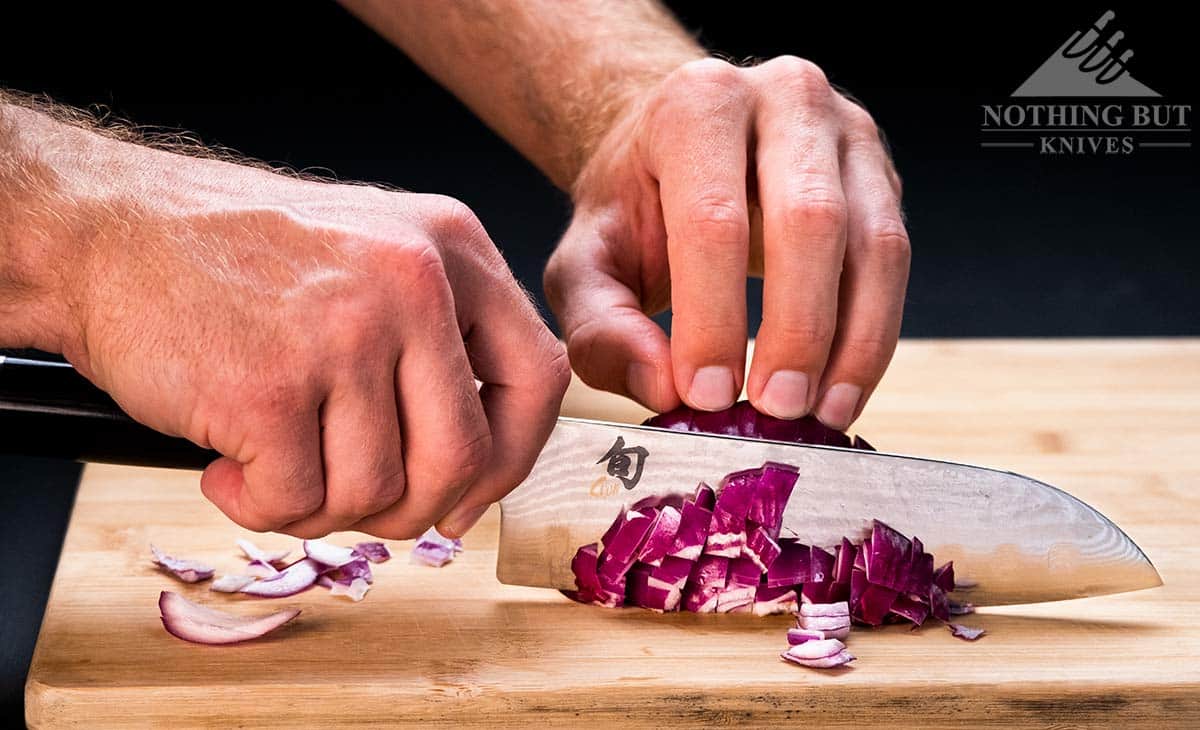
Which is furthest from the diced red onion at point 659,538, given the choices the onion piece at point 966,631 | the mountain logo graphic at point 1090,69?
the mountain logo graphic at point 1090,69

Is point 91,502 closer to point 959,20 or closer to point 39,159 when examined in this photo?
point 39,159

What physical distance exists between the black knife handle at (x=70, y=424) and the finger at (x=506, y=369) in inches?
12.3

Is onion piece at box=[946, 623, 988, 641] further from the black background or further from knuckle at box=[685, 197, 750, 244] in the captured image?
the black background

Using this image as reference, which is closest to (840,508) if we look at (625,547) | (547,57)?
(625,547)

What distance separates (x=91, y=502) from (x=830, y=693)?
3.47 feet

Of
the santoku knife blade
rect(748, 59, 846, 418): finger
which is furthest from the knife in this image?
rect(748, 59, 846, 418): finger

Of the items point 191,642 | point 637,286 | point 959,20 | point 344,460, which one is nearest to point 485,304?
point 344,460

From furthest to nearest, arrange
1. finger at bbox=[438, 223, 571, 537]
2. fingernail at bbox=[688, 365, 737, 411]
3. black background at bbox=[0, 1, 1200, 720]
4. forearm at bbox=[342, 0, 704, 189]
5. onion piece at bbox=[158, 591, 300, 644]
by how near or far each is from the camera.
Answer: black background at bbox=[0, 1, 1200, 720], forearm at bbox=[342, 0, 704, 189], fingernail at bbox=[688, 365, 737, 411], onion piece at bbox=[158, 591, 300, 644], finger at bbox=[438, 223, 571, 537]

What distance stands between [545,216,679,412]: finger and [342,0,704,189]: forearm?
15.8 inches

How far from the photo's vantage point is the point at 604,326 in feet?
6.15

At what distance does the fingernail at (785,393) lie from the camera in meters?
1.72

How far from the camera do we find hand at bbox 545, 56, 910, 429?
1.70 m

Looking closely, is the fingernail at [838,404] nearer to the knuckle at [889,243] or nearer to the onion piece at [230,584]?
the knuckle at [889,243]

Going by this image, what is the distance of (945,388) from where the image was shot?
95.1 inches
